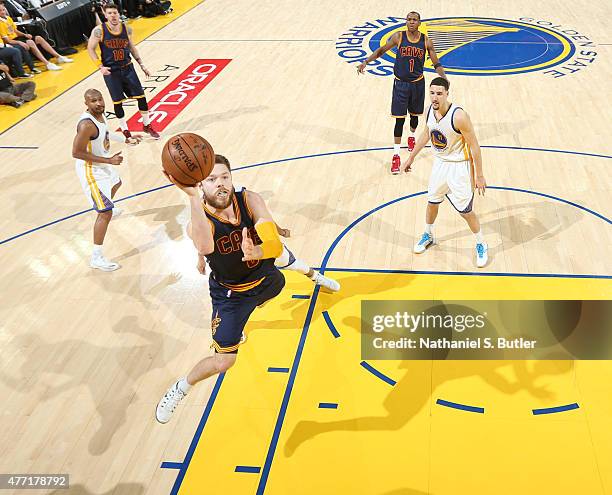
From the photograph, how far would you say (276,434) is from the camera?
151 inches

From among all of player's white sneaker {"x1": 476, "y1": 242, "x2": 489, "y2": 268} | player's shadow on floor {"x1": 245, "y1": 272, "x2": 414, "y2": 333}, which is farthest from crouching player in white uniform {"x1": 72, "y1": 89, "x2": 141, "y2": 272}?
player's white sneaker {"x1": 476, "y1": 242, "x2": 489, "y2": 268}

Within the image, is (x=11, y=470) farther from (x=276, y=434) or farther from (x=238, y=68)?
(x=238, y=68)

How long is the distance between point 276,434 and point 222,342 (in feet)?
2.41

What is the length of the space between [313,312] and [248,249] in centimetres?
179

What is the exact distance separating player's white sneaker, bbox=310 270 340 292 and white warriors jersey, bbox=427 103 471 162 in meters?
1.42

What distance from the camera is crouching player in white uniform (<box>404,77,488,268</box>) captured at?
180 inches

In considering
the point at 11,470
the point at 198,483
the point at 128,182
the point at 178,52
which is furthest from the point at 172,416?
the point at 178,52

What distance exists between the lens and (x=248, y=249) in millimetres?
3182

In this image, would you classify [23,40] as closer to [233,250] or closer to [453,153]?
[453,153]

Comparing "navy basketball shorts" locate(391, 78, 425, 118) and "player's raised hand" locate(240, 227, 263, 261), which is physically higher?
"player's raised hand" locate(240, 227, 263, 261)

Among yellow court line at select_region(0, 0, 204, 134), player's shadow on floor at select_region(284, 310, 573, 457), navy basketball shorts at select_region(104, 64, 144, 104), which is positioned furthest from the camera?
yellow court line at select_region(0, 0, 204, 134)

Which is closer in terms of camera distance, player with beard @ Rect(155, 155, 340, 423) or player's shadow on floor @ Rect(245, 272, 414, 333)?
player with beard @ Rect(155, 155, 340, 423)

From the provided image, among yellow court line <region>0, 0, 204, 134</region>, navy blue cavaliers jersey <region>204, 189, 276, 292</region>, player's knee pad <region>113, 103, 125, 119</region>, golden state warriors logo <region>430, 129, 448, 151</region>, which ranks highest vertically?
navy blue cavaliers jersey <region>204, 189, 276, 292</region>

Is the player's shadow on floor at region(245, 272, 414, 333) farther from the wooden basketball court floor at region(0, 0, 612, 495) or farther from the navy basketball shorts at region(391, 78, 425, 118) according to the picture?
the navy basketball shorts at region(391, 78, 425, 118)
